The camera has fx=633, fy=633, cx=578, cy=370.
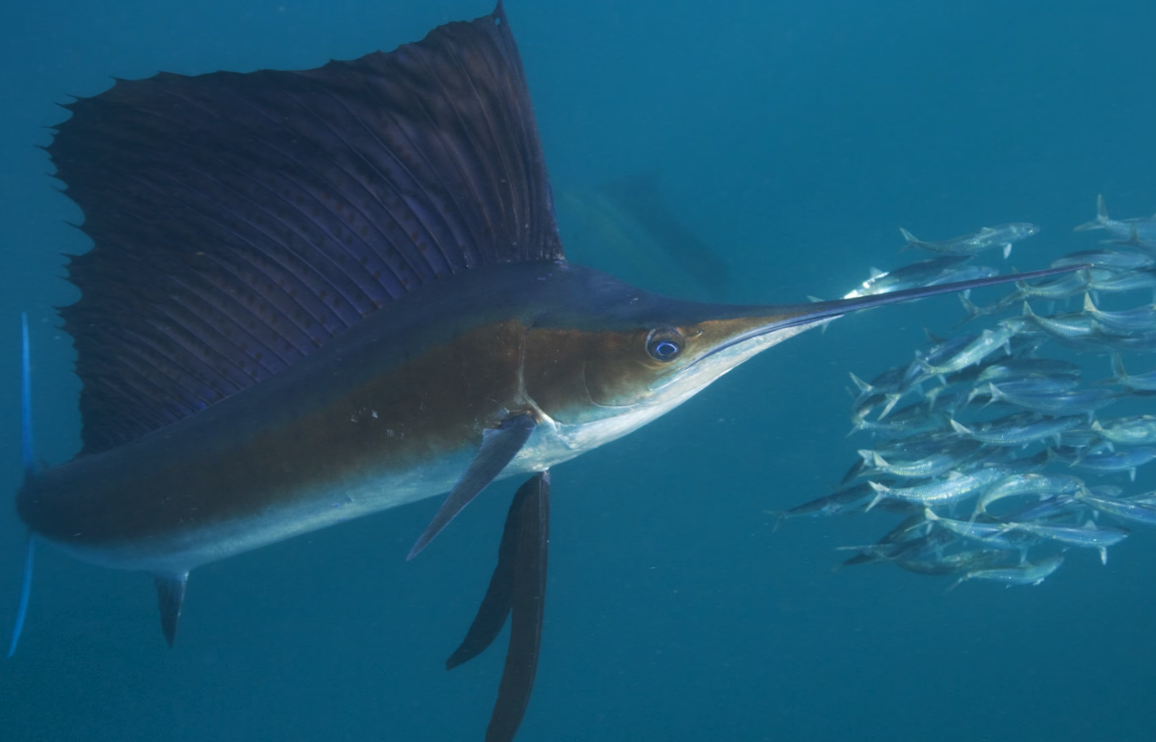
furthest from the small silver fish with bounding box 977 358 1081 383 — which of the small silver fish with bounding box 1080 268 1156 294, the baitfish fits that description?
the baitfish

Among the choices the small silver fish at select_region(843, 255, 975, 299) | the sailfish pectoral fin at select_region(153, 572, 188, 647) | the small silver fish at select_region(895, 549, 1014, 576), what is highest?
the small silver fish at select_region(843, 255, 975, 299)

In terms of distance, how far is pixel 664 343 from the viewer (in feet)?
4.60

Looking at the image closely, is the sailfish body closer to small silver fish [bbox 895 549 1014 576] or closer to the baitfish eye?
the baitfish eye

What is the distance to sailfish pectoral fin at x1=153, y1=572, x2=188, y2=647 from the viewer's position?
2413mm

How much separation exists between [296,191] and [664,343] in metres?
1.03

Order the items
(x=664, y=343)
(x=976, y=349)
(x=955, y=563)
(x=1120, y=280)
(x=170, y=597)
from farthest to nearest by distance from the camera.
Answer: (x=955, y=563), (x=1120, y=280), (x=976, y=349), (x=170, y=597), (x=664, y=343)

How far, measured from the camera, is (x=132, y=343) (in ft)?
6.10

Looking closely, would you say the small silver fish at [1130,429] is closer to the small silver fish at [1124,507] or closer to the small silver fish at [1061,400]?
the small silver fish at [1061,400]

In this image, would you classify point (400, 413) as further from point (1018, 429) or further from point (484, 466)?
point (1018, 429)

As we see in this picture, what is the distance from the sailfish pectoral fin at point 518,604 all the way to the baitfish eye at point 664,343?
578 mm

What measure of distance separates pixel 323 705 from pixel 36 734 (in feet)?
11.0

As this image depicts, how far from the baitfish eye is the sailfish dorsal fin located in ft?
1.60

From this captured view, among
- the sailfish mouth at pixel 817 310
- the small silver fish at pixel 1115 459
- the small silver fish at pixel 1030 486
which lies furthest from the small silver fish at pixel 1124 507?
the sailfish mouth at pixel 817 310

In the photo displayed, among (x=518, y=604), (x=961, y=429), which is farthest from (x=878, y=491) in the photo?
(x=518, y=604)
